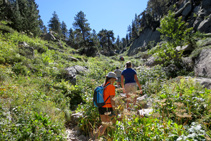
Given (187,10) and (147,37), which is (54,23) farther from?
(187,10)

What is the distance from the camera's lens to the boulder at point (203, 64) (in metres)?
6.22

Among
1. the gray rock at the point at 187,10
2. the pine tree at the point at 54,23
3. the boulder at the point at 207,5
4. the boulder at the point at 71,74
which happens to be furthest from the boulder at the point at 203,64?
the pine tree at the point at 54,23

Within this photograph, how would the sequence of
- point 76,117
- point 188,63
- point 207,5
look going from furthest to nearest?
point 207,5, point 188,63, point 76,117

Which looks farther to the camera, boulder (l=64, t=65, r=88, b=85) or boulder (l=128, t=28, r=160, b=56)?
boulder (l=128, t=28, r=160, b=56)

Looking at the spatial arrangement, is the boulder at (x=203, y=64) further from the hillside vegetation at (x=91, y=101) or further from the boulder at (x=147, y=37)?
the boulder at (x=147, y=37)

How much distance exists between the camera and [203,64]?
265 inches

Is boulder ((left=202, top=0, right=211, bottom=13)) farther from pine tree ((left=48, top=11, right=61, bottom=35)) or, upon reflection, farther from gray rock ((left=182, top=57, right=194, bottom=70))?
pine tree ((left=48, top=11, right=61, bottom=35))

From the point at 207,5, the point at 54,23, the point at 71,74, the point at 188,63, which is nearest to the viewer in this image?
the point at 188,63

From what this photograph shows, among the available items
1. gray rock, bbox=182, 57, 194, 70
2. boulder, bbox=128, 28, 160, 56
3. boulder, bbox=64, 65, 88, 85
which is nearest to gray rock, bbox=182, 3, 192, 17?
boulder, bbox=128, 28, 160, 56

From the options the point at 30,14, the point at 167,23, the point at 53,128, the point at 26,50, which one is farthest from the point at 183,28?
the point at 30,14

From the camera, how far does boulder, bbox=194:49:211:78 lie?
6.22 metres

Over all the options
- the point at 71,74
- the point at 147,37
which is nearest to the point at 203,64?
the point at 71,74

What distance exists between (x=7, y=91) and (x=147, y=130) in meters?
4.86

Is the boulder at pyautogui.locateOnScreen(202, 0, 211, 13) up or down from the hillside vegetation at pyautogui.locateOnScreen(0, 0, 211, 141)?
up
